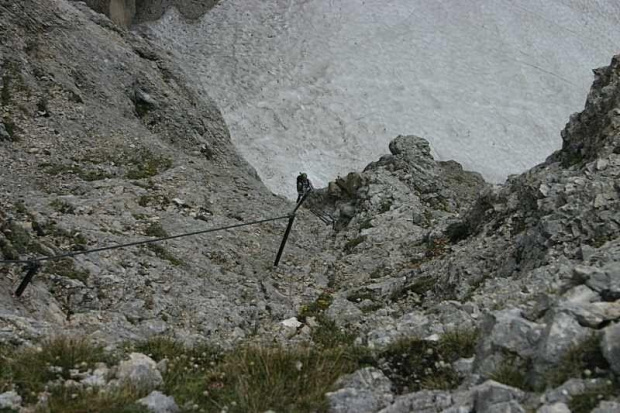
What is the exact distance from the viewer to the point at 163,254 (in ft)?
49.0

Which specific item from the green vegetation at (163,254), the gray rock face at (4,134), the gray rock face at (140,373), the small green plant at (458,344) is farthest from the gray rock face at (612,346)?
the gray rock face at (4,134)

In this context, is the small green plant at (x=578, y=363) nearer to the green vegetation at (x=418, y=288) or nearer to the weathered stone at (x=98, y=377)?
the weathered stone at (x=98, y=377)

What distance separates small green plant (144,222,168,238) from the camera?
1590cm

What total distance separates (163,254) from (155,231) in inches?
48.9

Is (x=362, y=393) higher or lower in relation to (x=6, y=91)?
lower

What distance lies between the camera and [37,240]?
12.6 m

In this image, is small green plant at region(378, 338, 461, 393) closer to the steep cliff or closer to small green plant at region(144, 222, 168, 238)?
small green plant at region(144, 222, 168, 238)

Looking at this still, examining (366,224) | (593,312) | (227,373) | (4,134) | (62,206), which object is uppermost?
(366,224)

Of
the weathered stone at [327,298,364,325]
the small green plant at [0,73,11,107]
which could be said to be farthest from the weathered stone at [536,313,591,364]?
the small green plant at [0,73,11,107]

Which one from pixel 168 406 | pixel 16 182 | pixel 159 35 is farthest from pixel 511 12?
pixel 168 406

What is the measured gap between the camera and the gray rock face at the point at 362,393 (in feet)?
20.0

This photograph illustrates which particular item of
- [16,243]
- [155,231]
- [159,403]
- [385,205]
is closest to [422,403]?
[159,403]

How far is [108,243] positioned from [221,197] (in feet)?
17.5

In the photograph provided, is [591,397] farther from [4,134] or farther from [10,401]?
[4,134]
